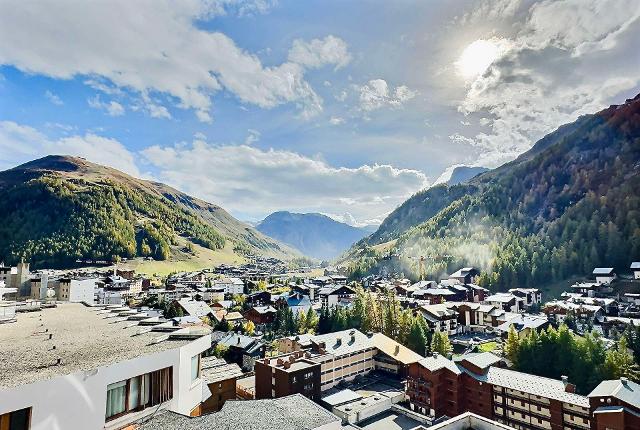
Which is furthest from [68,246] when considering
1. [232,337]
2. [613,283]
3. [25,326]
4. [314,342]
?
[613,283]

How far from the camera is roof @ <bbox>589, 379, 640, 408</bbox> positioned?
34.3 metres

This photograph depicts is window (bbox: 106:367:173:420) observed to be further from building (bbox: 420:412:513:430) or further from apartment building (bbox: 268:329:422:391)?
apartment building (bbox: 268:329:422:391)

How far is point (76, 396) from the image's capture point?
998 cm

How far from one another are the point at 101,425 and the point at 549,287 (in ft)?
442

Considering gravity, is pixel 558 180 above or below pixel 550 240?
above

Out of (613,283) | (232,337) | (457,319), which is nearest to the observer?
(232,337)

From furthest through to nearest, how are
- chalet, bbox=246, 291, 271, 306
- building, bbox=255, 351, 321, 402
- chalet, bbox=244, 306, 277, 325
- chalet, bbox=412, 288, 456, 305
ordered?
chalet, bbox=412, 288, 456, 305
chalet, bbox=246, 291, 271, 306
chalet, bbox=244, 306, 277, 325
building, bbox=255, 351, 321, 402

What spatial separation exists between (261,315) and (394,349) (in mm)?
36509

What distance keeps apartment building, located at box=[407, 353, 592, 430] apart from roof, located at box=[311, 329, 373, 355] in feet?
35.6

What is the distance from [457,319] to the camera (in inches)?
3438

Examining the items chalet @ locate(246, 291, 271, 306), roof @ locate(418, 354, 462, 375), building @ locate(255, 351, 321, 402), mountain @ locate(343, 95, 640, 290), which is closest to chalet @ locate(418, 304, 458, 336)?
roof @ locate(418, 354, 462, 375)

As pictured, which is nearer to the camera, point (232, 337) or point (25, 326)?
point (25, 326)

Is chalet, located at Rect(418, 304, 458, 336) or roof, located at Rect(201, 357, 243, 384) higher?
roof, located at Rect(201, 357, 243, 384)

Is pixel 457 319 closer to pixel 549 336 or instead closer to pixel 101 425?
pixel 549 336
